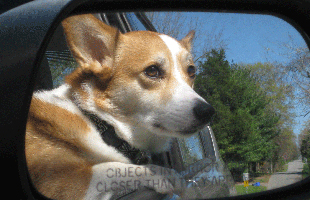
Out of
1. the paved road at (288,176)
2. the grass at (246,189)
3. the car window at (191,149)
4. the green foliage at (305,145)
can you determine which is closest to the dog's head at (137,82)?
the car window at (191,149)

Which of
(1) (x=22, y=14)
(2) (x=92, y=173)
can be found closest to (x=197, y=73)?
(2) (x=92, y=173)

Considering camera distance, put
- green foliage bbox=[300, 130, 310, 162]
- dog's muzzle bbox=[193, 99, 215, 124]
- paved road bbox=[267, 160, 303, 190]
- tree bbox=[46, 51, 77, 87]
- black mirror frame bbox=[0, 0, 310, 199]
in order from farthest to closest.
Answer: green foliage bbox=[300, 130, 310, 162], paved road bbox=[267, 160, 303, 190], tree bbox=[46, 51, 77, 87], dog's muzzle bbox=[193, 99, 215, 124], black mirror frame bbox=[0, 0, 310, 199]

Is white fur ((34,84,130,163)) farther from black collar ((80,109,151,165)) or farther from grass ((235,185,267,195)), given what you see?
grass ((235,185,267,195))

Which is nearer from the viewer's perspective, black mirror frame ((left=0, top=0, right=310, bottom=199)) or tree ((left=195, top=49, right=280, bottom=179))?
black mirror frame ((left=0, top=0, right=310, bottom=199))

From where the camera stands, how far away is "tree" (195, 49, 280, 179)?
1591 mm

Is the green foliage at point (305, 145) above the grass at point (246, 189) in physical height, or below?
above

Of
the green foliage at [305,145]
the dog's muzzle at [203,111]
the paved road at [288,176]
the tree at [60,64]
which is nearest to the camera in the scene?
the dog's muzzle at [203,111]

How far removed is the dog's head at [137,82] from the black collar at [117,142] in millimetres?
31

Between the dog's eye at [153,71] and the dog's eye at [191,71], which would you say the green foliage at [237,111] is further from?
the dog's eye at [153,71]

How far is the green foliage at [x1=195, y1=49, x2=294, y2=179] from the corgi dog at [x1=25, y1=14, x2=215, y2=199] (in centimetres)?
8

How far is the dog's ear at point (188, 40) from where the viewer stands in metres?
1.59

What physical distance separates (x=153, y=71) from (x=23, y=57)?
0.56 m

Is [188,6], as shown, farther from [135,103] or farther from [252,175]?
[252,175]

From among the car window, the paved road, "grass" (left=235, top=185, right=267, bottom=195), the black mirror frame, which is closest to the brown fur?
the black mirror frame
